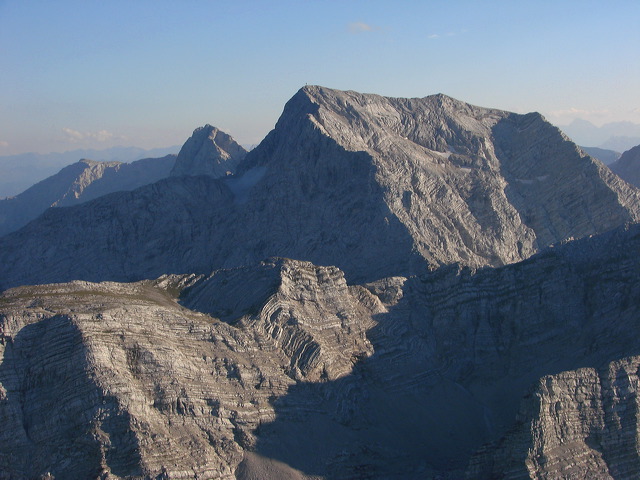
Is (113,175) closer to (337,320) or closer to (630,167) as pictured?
(630,167)

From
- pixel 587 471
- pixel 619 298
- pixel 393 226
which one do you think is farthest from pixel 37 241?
pixel 587 471

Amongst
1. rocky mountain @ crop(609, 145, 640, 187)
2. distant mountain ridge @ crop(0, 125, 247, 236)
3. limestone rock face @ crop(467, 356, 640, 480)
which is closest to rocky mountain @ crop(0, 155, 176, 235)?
distant mountain ridge @ crop(0, 125, 247, 236)

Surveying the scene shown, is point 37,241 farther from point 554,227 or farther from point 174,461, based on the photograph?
point 174,461

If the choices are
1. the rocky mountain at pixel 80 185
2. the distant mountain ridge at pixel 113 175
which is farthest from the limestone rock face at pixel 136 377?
the rocky mountain at pixel 80 185

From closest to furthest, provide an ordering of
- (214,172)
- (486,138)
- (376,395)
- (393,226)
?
1. (376,395)
2. (393,226)
3. (486,138)
4. (214,172)

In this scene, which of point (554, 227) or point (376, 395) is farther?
point (554, 227)

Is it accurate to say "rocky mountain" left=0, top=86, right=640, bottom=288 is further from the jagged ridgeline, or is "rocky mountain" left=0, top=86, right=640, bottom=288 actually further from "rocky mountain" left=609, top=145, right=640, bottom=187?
"rocky mountain" left=609, top=145, right=640, bottom=187

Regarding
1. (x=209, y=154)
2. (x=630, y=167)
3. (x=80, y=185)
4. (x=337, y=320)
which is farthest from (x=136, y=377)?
(x=80, y=185)

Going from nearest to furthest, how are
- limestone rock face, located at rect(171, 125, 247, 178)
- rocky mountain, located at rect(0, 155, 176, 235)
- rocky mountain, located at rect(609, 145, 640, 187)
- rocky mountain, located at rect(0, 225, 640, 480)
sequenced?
rocky mountain, located at rect(0, 225, 640, 480), rocky mountain, located at rect(609, 145, 640, 187), limestone rock face, located at rect(171, 125, 247, 178), rocky mountain, located at rect(0, 155, 176, 235)
